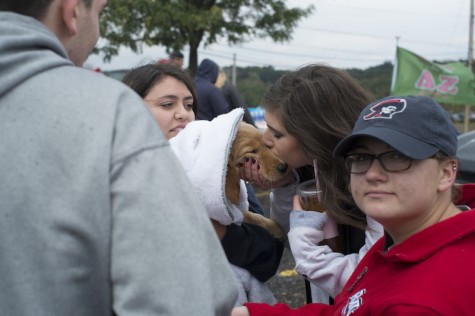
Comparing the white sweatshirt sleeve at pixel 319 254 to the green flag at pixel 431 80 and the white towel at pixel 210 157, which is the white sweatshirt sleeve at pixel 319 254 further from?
the green flag at pixel 431 80

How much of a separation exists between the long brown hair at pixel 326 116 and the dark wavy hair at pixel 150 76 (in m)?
0.82

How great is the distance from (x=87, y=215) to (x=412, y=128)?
3.47 ft

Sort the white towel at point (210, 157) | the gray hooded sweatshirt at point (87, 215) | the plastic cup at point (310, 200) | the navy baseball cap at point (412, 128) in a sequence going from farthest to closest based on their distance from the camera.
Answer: the plastic cup at point (310, 200)
the white towel at point (210, 157)
the navy baseball cap at point (412, 128)
the gray hooded sweatshirt at point (87, 215)

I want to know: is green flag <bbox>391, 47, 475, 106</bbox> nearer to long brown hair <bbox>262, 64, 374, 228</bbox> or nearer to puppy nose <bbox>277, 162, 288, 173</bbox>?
long brown hair <bbox>262, 64, 374, 228</bbox>

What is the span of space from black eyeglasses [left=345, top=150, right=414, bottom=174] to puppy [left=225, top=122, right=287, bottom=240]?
1.93ft

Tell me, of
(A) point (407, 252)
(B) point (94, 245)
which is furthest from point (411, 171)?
(B) point (94, 245)

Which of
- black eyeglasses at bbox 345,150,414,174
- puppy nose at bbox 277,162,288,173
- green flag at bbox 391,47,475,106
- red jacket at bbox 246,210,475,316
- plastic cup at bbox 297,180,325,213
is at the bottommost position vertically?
green flag at bbox 391,47,475,106

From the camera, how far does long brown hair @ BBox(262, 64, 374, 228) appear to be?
2266 mm

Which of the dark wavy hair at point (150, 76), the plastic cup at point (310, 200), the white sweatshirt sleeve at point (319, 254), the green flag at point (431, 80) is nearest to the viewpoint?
the white sweatshirt sleeve at point (319, 254)

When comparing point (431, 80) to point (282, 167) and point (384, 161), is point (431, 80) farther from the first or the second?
point (384, 161)

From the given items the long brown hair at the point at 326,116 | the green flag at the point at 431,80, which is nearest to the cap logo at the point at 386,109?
the long brown hair at the point at 326,116

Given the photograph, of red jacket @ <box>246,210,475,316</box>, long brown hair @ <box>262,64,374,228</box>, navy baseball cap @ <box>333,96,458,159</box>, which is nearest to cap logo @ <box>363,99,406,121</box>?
navy baseball cap @ <box>333,96,458,159</box>

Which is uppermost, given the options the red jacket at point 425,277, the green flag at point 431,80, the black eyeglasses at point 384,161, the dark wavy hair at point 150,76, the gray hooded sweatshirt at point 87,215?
the gray hooded sweatshirt at point 87,215

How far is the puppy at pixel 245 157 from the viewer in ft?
7.49
